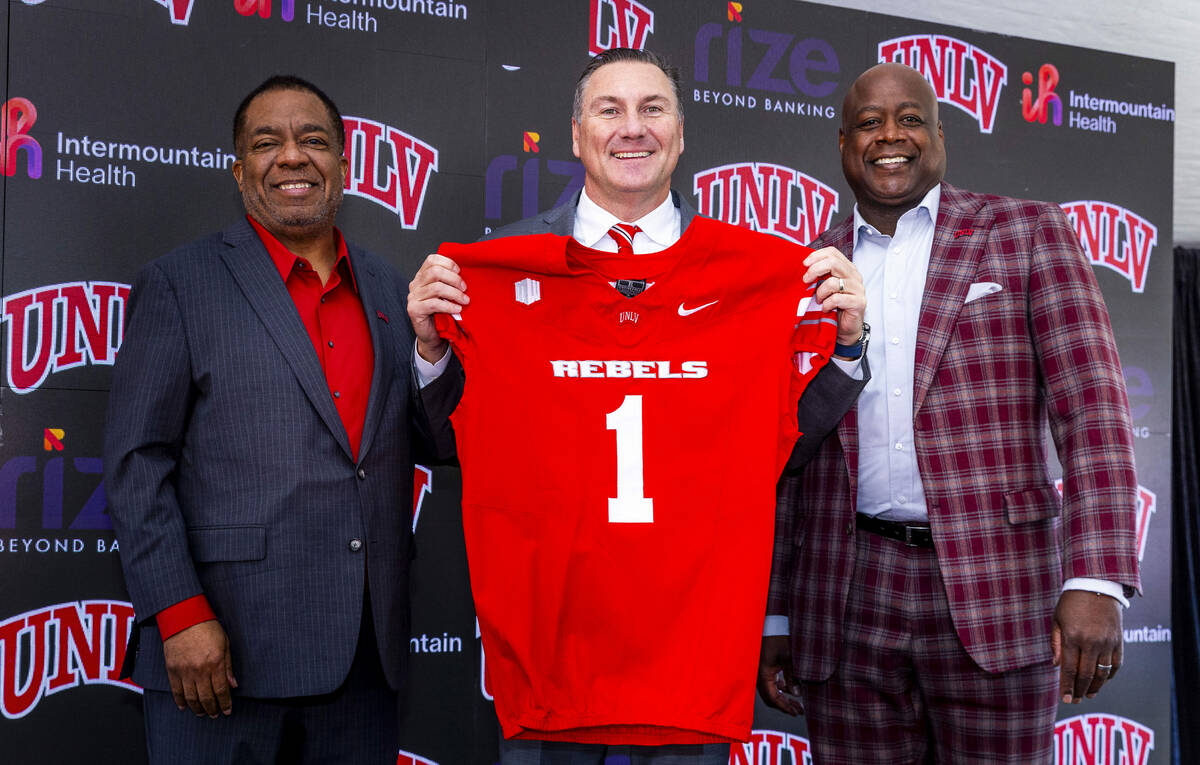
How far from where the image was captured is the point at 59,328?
2.48 metres

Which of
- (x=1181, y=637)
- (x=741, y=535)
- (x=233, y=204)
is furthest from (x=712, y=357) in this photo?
(x=1181, y=637)

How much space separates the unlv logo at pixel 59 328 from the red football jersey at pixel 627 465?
1.44 m

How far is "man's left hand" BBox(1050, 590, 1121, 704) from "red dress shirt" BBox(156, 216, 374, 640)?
1374 mm

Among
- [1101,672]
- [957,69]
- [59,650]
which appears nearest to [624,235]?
[1101,672]

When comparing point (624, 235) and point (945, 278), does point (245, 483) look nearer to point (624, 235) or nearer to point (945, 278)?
point (624, 235)

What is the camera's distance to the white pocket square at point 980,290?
71.7 inches

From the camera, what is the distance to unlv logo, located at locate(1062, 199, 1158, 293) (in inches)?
138

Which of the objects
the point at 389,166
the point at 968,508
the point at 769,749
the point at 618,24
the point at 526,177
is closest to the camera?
the point at 968,508

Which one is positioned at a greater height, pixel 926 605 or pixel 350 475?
pixel 350 475

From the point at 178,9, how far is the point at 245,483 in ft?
5.33

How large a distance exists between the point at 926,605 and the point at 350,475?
1.16m

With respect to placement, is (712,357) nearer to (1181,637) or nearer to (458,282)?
(458,282)

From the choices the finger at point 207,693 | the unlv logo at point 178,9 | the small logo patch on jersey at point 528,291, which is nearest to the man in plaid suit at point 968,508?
the small logo patch on jersey at point 528,291

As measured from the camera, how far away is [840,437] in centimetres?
186
